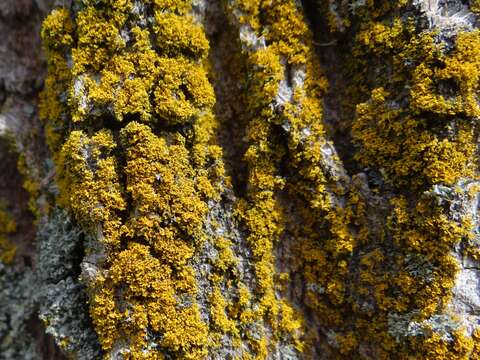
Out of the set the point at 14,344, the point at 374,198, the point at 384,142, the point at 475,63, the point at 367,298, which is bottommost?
the point at 14,344

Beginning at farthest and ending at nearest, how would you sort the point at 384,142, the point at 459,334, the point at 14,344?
1. the point at 14,344
2. the point at 384,142
3. the point at 459,334

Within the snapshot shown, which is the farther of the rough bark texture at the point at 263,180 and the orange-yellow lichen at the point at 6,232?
the orange-yellow lichen at the point at 6,232

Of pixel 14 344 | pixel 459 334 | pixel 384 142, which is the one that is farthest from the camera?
pixel 14 344

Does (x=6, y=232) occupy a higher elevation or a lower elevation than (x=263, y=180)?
lower

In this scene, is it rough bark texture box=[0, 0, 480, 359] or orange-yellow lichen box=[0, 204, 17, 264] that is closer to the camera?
rough bark texture box=[0, 0, 480, 359]

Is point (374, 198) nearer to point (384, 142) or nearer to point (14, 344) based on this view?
point (384, 142)

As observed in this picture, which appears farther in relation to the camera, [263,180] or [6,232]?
[6,232]

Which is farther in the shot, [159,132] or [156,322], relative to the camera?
[159,132]

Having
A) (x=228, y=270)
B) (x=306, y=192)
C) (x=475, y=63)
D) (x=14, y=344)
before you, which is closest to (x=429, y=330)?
(x=306, y=192)
